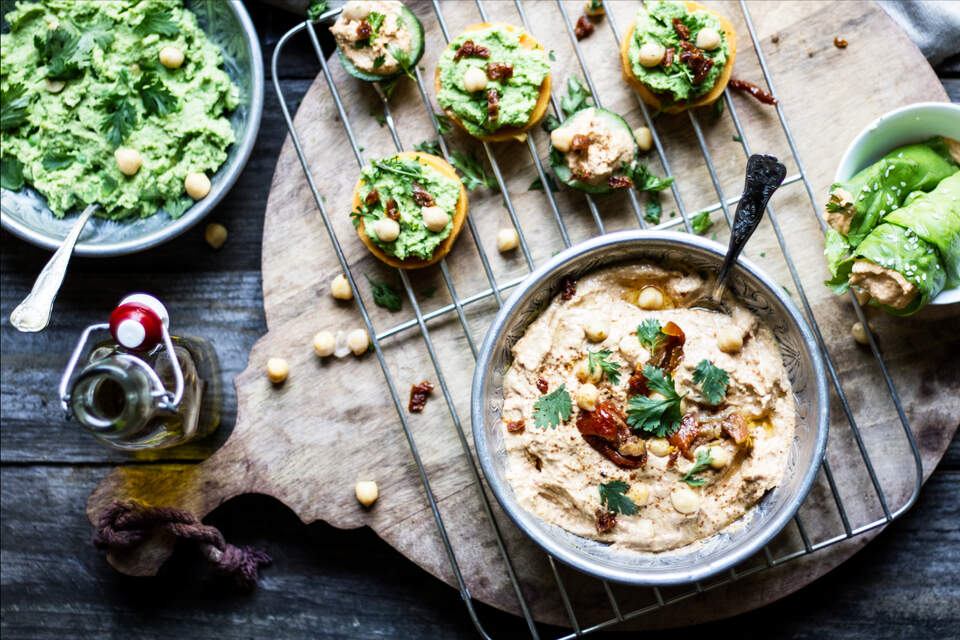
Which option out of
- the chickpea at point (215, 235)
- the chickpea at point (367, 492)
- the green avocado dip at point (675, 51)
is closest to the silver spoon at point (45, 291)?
the chickpea at point (215, 235)

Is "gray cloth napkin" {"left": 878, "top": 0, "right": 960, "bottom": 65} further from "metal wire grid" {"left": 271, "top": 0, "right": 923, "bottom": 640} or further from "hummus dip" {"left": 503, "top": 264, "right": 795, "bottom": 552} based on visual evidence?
"hummus dip" {"left": 503, "top": 264, "right": 795, "bottom": 552}

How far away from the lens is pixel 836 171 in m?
3.37

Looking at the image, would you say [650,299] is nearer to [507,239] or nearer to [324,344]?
[507,239]

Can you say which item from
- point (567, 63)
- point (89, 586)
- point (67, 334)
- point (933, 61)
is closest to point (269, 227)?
point (67, 334)

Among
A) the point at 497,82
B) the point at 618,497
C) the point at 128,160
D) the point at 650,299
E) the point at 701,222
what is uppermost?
the point at 128,160

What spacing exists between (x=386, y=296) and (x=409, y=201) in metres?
0.44

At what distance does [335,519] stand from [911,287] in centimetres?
250

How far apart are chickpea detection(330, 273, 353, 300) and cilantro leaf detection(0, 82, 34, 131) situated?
5.19 feet

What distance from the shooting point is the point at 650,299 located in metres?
3.26

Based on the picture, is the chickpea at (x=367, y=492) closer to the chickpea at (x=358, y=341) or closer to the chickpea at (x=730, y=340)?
the chickpea at (x=358, y=341)

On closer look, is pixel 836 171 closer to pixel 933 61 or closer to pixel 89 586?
pixel 933 61

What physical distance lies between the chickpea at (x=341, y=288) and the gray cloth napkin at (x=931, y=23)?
2641 mm

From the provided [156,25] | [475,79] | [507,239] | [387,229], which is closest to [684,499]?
[507,239]

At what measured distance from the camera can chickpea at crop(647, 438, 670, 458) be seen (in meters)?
3.11
